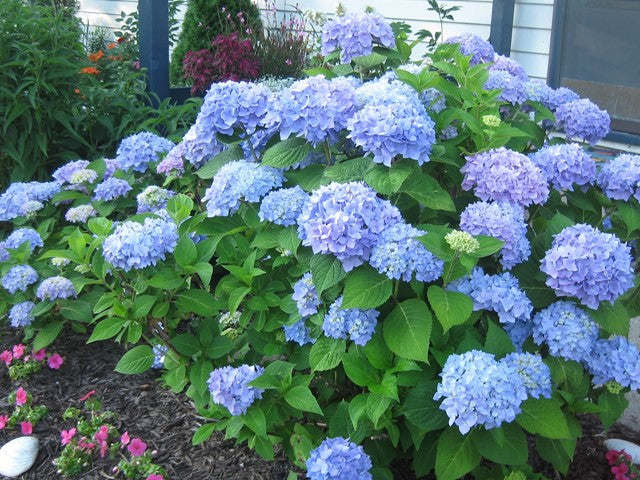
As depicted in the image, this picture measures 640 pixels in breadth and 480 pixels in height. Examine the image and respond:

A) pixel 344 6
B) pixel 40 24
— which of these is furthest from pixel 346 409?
pixel 344 6

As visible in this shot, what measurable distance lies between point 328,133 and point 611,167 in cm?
88

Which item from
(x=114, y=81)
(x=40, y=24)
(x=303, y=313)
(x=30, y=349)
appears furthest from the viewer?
(x=114, y=81)

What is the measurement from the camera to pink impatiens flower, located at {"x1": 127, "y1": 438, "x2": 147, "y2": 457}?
245 cm

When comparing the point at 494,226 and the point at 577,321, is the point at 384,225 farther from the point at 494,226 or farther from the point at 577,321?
the point at 577,321

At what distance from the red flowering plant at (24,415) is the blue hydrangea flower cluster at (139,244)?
0.95 meters

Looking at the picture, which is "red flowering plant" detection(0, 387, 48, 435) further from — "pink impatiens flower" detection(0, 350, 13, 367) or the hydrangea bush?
the hydrangea bush

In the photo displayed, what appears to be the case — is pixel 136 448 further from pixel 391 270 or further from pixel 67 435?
pixel 391 270

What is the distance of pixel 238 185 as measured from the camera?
205 centimetres

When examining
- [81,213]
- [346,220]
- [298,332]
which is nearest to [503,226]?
[346,220]

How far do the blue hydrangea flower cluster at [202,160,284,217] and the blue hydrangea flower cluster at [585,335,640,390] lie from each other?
0.98m

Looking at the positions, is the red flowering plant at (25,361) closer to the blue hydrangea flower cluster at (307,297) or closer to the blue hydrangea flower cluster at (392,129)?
the blue hydrangea flower cluster at (307,297)

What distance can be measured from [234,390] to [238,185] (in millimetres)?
566

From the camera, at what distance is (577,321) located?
1.85m

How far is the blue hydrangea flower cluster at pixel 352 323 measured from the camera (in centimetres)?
186
